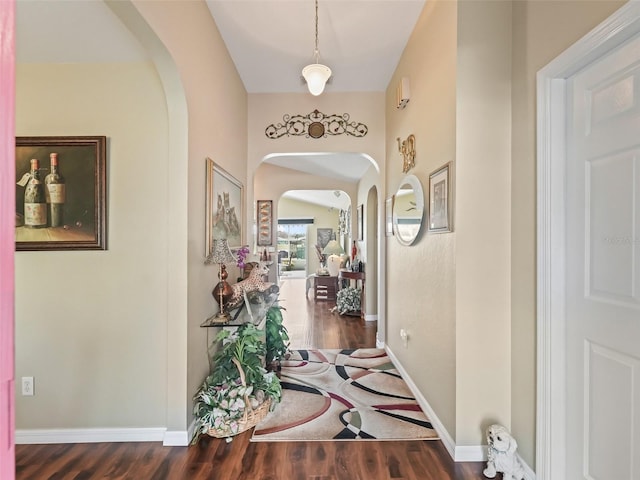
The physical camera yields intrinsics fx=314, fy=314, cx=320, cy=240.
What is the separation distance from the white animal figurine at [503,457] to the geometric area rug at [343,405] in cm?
41

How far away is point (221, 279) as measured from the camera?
2273mm

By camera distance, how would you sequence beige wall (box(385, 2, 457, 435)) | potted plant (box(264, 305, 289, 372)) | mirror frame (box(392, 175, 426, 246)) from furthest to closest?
potted plant (box(264, 305, 289, 372)) → mirror frame (box(392, 175, 426, 246)) → beige wall (box(385, 2, 457, 435))

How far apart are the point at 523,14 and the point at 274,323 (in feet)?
9.50

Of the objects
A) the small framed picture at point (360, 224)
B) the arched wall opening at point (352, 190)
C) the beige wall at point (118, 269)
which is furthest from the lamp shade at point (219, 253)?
the small framed picture at point (360, 224)

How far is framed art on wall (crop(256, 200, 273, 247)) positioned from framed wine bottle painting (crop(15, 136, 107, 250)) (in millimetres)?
3813

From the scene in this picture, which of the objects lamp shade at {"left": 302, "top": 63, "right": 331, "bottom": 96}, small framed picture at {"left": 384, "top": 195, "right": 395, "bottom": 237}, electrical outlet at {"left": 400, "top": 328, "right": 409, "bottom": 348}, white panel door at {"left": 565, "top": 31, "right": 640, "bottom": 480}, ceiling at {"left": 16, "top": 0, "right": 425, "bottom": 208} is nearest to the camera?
white panel door at {"left": 565, "top": 31, "right": 640, "bottom": 480}

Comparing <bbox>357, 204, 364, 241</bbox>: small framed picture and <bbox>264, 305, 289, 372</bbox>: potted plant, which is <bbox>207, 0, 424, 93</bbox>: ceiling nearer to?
<bbox>264, 305, 289, 372</bbox>: potted plant

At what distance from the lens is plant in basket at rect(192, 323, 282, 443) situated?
2021 millimetres

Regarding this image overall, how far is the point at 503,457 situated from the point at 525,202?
1372 mm

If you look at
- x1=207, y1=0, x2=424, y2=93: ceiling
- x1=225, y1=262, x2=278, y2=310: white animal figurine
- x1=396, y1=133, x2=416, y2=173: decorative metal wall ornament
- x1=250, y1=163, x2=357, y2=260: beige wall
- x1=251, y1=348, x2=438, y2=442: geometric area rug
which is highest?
x1=207, y1=0, x2=424, y2=93: ceiling

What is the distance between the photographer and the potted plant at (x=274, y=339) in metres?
2.99

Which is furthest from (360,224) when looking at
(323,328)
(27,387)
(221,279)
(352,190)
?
(27,387)

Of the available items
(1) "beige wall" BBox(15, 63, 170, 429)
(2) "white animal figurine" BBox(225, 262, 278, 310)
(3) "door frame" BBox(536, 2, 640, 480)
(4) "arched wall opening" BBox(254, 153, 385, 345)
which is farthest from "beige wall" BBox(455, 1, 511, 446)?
(4) "arched wall opening" BBox(254, 153, 385, 345)

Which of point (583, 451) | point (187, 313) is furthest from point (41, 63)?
point (583, 451)
